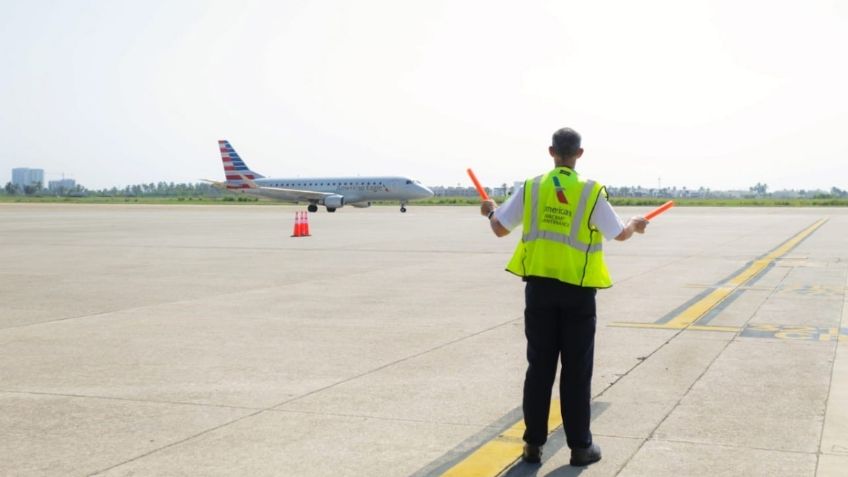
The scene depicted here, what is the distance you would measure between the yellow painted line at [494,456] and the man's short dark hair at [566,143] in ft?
5.68

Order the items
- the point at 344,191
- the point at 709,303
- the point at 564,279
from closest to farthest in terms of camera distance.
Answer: the point at 564,279, the point at 709,303, the point at 344,191

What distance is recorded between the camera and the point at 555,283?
5.33 metres

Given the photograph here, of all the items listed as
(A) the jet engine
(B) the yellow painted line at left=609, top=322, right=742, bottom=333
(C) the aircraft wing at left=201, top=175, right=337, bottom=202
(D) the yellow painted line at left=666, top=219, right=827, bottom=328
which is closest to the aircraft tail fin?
(C) the aircraft wing at left=201, top=175, right=337, bottom=202

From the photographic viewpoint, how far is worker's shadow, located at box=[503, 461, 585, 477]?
16.7 ft

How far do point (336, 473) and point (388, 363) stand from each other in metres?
3.19

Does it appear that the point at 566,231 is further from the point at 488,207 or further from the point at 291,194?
the point at 291,194

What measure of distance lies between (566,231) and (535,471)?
1.34 meters

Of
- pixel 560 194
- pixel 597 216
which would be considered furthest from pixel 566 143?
pixel 597 216

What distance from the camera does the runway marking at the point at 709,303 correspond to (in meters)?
10.4

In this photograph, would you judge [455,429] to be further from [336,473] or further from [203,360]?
[203,360]

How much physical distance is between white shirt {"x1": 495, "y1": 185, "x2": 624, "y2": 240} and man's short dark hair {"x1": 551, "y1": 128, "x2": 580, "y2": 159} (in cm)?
30

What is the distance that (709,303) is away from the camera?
41.2 feet

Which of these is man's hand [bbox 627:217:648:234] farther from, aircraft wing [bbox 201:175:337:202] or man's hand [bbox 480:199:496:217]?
aircraft wing [bbox 201:175:337:202]

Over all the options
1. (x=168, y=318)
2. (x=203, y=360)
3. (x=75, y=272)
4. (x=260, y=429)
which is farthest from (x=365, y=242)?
(x=260, y=429)
